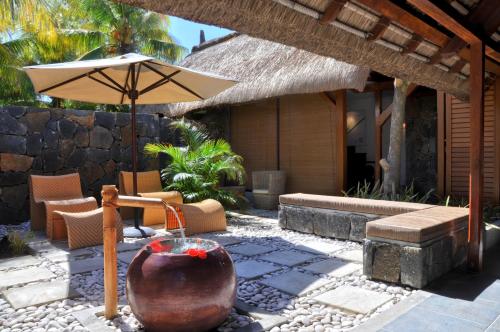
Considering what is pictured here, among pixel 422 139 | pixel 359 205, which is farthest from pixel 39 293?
pixel 422 139

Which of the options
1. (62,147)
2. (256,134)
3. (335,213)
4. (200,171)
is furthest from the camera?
(256,134)

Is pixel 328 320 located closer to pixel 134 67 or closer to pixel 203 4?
pixel 203 4

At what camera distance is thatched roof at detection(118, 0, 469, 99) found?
2316 mm

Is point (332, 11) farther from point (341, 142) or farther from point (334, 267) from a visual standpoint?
point (341, 142)

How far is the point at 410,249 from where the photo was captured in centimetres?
327

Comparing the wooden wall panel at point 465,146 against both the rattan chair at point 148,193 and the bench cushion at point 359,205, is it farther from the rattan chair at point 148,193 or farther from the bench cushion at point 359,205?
the rattan chair at point 148,193

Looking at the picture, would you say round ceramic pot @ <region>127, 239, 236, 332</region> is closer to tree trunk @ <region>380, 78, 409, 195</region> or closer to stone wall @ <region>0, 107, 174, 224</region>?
tree trunk @ <region>380, 78, 409, 195</region>

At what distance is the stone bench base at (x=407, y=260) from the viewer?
10.6 feet

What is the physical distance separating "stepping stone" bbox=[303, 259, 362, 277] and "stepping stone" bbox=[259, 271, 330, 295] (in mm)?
182

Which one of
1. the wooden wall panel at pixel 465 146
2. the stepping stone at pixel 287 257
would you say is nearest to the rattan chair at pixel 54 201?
the stepping stone at pixel 287 257

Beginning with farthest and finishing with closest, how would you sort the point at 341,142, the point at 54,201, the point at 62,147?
the point at 341,142, the point at 62,147, the point at 54,201

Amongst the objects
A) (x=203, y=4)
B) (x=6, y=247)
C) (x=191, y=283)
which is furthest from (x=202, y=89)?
(x=191, y=283)

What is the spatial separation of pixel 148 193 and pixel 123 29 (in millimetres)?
11516

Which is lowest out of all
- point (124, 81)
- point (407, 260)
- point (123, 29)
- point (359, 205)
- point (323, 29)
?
point (407, 260)
